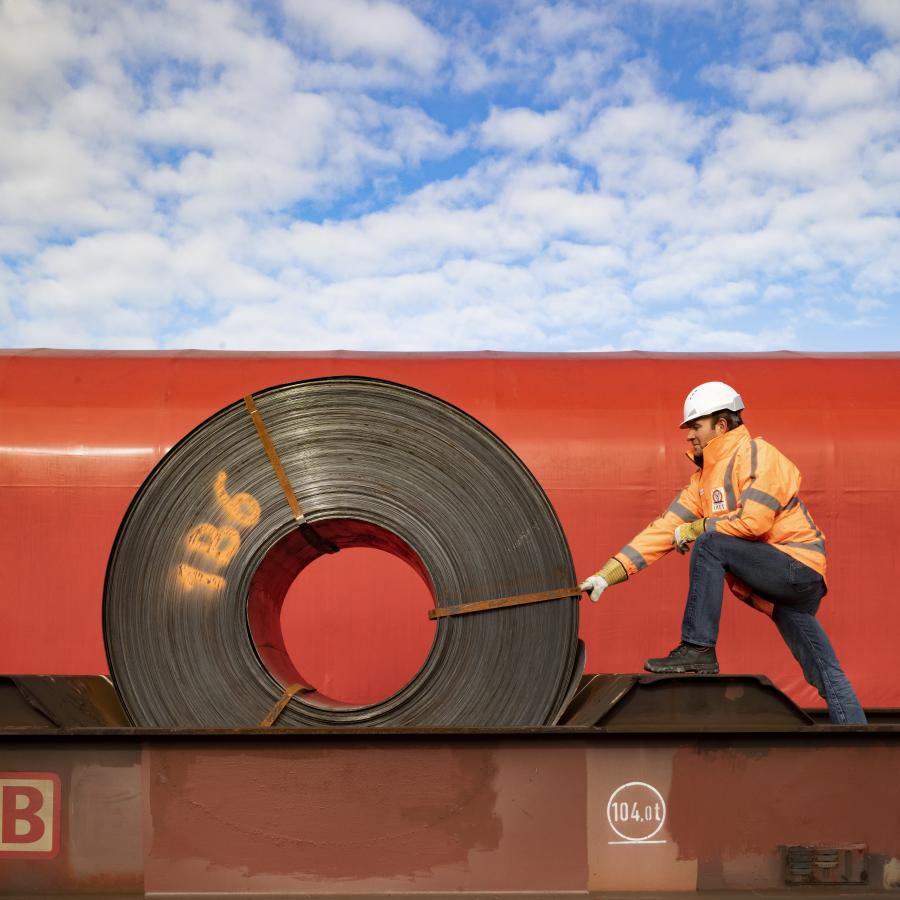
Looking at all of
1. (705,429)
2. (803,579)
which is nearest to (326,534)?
(705,429)

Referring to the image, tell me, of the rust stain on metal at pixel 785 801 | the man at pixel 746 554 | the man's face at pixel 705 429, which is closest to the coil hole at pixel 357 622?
the man at pixel 746 554

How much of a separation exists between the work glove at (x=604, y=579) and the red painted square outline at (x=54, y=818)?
6.48 ft

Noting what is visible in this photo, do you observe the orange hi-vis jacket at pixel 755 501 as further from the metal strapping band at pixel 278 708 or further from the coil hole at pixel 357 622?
the coil hole at pixel 357 622

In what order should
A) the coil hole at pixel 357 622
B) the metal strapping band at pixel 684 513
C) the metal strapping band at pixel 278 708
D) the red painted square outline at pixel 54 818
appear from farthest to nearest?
the coil hole at pixel 357 622
the metal strapping band at pixel 684 513
the metal strapping band at pixel 278 708
the red painted square outline at pixel 54 818

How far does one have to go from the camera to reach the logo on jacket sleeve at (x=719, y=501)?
3.48 meters

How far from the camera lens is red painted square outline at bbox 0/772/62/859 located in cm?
278

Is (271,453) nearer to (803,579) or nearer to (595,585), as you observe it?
(595,585)

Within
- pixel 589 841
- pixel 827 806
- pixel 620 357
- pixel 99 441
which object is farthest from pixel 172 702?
pixel 620 357

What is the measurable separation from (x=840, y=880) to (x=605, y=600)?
294cm

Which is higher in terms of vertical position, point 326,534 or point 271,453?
point 271,453

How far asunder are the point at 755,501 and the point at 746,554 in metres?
0.22

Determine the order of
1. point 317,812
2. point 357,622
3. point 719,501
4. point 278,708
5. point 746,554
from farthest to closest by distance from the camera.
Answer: point 357,622 → point 719,501 → point 746,554 → point 278,708 → point 317,812

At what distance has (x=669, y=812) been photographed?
111 inches

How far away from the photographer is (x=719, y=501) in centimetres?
350
